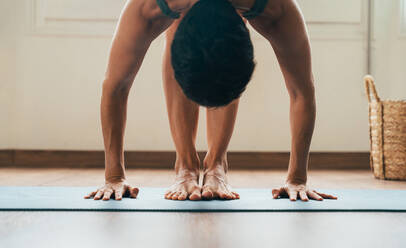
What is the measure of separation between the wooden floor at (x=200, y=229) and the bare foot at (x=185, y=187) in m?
0.21

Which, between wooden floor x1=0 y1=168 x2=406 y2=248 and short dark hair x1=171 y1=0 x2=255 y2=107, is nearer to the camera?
wooden floor x1=0 y1=168 x2=406 y2=248

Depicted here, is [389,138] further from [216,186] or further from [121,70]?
[121,70]

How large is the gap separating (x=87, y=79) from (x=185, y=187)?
1420mm

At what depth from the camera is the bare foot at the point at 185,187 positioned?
4.12 feet

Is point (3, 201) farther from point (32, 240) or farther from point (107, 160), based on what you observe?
point (32, 240)

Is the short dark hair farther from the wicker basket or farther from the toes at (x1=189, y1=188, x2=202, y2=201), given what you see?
the wicker basket

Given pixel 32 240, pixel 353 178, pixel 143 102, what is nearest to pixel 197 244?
pixel 32 240

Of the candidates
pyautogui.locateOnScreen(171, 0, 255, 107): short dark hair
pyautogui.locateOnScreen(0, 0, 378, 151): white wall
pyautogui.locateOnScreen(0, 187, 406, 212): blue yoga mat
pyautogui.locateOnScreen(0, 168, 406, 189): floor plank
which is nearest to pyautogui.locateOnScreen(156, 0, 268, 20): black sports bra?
pyautogui.locateOnScreen(171, 0, 255, 107): short dark hair

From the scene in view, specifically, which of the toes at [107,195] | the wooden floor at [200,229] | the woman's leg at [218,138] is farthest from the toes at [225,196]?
the toes at [107,195]

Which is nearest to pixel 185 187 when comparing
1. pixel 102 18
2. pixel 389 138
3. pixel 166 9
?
pixel 166 9

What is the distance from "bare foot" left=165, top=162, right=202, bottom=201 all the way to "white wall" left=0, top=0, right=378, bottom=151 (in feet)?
3.57

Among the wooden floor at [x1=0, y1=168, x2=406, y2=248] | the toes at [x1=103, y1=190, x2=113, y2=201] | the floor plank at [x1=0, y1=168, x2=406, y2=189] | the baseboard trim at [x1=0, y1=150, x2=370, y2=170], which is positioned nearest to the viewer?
the wooden floor at [x1=0, y1=168, x2=406, y2=248]

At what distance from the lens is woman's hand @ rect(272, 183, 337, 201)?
124 centimetres

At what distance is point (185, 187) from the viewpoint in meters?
1.33
